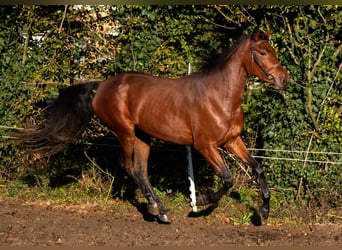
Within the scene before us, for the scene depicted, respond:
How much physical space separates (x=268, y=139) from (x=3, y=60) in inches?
170

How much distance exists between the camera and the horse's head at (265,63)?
22.7 feet

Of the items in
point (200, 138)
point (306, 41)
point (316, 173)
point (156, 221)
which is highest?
point (306, 41)

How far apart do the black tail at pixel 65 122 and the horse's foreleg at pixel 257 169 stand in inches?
81.2

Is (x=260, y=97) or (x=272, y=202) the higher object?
(x=260, y=97)

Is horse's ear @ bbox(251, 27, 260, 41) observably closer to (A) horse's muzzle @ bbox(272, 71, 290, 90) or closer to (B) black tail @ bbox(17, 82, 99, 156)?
(A) horse's muzzle @ bbox(272, 71, 290, 90)

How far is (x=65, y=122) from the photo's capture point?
838 centimetres

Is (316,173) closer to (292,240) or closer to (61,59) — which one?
(292,240)

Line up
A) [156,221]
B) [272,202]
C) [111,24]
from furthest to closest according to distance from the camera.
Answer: [111,24]
[272,202]
[156,221]

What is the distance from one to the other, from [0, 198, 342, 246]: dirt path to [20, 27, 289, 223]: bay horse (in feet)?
1.08

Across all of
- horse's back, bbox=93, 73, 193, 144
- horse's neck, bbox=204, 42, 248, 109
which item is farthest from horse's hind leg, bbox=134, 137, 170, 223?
horse's neck, bbox=204, 42, 248, 109

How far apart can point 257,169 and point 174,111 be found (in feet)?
3.95

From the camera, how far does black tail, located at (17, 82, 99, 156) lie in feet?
27.4

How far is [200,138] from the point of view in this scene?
733 centimetres

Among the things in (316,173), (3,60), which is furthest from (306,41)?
(3,60)
